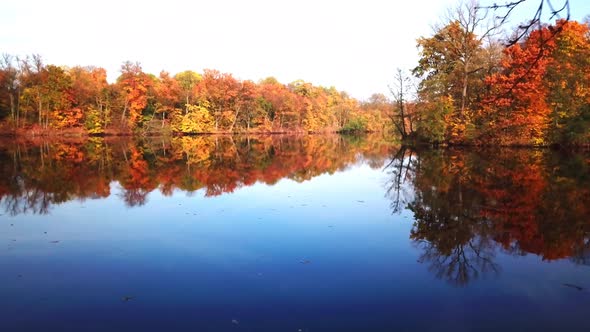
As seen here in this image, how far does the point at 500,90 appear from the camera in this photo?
27109 millimetres

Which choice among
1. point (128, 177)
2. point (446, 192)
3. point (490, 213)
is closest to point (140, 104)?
point (128, 177)

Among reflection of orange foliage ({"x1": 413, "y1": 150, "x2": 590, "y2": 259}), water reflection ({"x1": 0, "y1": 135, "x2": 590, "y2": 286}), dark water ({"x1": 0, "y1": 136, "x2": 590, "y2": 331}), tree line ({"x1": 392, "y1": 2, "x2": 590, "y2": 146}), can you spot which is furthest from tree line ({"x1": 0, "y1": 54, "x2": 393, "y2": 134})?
dark water ({"x1": 0, "y1": 136, "x2": 590, "y2": 331})

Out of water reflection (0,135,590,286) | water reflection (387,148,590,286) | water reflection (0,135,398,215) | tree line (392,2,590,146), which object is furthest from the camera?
tree line (392,2,590,146)

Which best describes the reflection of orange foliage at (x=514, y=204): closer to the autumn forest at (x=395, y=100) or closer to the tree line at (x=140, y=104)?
the autumn forest at (x=395, y=100)

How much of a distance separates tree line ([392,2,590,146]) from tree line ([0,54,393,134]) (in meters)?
22.8

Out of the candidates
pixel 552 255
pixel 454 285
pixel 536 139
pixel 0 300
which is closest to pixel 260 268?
pixel 454 285

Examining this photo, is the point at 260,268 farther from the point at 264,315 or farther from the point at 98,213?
the point at 98,213

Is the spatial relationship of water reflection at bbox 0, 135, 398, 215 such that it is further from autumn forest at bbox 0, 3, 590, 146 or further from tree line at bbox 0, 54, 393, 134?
tree line at bbox 0, 54, 393, 134

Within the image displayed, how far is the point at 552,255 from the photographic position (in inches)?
286

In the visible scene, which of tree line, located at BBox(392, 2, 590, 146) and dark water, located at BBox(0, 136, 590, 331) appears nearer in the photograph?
dark water, located at BBox(0, 136, 590, 331)

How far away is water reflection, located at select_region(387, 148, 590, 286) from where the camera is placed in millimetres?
7234

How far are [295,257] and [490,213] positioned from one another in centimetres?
596

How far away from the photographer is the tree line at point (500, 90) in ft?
86.6

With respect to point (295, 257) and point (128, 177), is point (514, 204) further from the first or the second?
point (128, 177)
